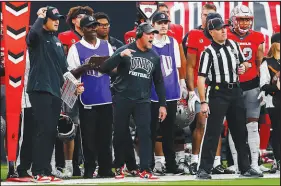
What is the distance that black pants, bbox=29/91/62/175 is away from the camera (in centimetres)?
1221

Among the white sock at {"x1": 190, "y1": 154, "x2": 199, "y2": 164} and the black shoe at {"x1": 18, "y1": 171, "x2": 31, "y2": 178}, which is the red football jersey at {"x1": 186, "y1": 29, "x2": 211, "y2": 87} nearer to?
the white sock at {"x1": 190, "y1": 154, "x2": 199, "y2": 164}

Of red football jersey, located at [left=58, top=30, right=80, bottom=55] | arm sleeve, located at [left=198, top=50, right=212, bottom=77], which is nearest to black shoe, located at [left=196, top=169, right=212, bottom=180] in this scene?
arm sleeve, located at [left=198, top=50, right=212, bottom=77]

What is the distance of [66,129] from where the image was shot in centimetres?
1367

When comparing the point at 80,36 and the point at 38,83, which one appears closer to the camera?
the point at 38,83

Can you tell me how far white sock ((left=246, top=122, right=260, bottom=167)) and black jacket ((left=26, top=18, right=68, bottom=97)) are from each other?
2.83m

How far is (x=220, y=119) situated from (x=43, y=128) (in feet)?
7.11

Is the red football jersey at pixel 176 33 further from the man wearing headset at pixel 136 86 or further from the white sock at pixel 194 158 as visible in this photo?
the white sock at pixel 194 158

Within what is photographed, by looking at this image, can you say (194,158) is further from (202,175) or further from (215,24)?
(215,24)

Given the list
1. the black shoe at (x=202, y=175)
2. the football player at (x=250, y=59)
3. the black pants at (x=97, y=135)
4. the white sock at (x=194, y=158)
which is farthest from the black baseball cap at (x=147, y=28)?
the white sock at (x=194, y=158)

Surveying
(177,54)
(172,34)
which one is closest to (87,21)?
(177,54)

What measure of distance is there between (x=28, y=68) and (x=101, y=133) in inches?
48.3

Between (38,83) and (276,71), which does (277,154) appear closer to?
(276,71)

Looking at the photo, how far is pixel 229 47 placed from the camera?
13.0 meters

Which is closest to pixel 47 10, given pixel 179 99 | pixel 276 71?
pixel 179 99
